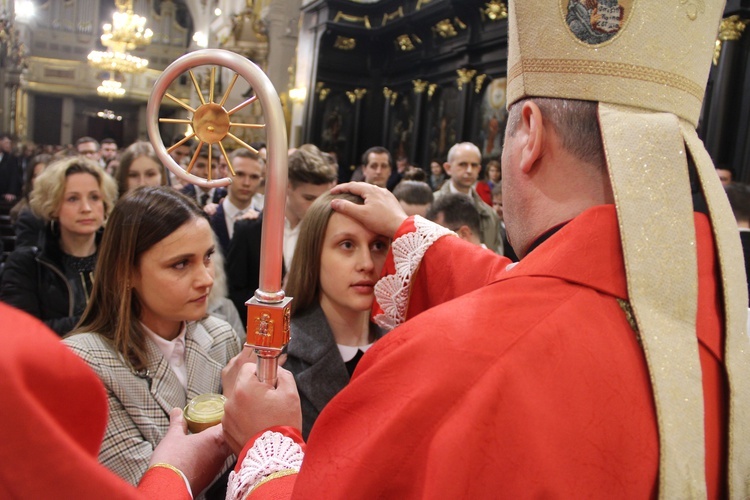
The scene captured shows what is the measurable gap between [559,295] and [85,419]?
0.67m

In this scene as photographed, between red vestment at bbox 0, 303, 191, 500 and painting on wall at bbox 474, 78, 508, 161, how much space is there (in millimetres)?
9995

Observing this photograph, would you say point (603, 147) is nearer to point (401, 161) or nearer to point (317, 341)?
point (317, 341)

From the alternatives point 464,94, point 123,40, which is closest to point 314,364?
point 464,94

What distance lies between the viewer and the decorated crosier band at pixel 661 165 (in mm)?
892

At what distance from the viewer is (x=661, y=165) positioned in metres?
0.98

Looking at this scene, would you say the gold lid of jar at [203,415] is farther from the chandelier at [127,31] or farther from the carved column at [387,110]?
the chandelier at [127,31]

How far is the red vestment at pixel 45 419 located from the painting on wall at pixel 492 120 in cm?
1000

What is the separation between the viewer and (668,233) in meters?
0.96

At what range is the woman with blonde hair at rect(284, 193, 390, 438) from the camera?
1.93 metres

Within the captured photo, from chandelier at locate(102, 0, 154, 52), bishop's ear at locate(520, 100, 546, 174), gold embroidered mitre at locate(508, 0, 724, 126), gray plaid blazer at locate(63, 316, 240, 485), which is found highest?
chandelier at locate(102, 0, 154, 52)

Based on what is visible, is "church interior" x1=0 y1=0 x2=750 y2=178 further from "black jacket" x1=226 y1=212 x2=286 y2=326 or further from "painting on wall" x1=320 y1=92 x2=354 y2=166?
"black jacket" x1=226 y1=212 x2=286 y2=326

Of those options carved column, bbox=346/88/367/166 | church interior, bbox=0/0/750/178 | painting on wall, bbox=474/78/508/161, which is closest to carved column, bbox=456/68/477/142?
church interior, bbox=0/0/750/178

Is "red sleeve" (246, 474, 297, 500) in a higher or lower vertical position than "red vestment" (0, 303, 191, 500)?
lower

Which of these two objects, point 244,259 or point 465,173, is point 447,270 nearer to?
point 244,259
